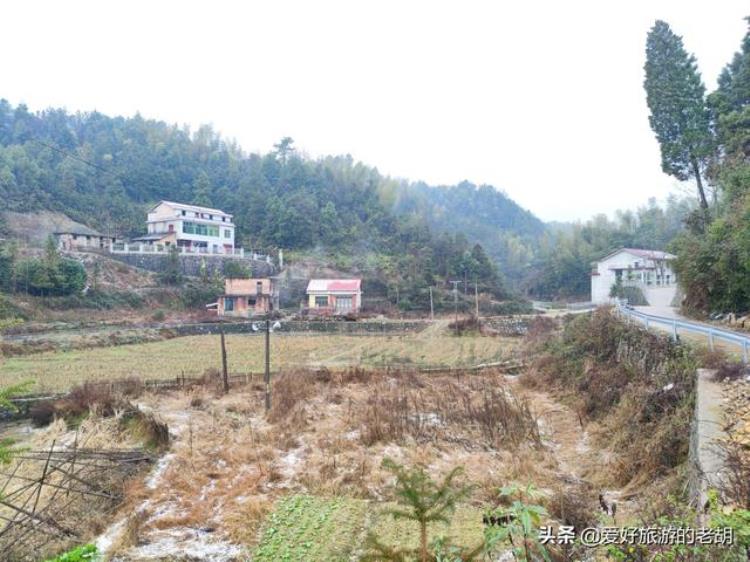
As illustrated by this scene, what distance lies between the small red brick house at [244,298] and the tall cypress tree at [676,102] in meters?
23.7

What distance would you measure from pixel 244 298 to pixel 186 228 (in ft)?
41.2

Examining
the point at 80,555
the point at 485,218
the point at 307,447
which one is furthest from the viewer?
the point at 485,218

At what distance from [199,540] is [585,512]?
425 cm

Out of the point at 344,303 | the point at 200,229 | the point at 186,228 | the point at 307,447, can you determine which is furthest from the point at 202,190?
the point at 307,447

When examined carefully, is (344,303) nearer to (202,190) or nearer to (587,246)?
(202,190)

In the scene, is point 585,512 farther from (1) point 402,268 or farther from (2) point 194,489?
(1) point 402,268

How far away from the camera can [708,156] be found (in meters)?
17.1

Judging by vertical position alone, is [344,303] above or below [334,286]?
below

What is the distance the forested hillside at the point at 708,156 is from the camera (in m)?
10.3

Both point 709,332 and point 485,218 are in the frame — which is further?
point 485,218

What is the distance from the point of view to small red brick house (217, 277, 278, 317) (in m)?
31.8

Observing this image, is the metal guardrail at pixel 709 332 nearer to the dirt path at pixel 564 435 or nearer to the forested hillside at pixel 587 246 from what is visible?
the dirt path at pixel 564 435

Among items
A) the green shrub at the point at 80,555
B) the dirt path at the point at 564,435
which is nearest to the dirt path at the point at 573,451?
the dirt path at the point at 564,435

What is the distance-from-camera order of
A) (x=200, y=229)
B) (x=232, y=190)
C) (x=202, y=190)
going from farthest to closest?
(x=232, y=190), (x=202, y=190), (x=200, y=229)
